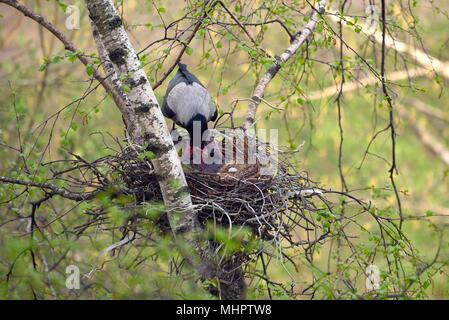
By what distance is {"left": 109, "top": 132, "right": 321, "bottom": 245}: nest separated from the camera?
3.15 metres

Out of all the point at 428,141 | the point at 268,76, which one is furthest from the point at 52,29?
the point at 428,141

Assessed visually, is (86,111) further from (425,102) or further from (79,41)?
(425,102)

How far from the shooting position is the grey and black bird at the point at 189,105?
14.0ft

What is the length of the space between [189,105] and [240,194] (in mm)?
1333

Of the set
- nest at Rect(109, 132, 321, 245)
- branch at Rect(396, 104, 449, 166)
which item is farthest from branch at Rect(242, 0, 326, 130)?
branch at Rect(396, 104, 449, 166)

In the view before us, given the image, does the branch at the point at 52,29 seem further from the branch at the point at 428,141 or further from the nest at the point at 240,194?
the branch at the point at 428,141

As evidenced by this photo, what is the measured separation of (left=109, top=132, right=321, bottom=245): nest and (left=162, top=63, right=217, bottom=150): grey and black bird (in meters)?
0.72

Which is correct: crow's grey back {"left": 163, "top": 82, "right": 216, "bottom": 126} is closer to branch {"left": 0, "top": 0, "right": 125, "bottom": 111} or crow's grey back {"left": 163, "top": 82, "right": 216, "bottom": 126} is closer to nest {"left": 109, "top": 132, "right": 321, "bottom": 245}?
branch {"left": 0, "top": 0, "right": 125, "bottom": 111}

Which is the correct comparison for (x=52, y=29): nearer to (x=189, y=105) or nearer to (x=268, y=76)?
(x=189, y=105)

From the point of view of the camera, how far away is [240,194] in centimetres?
325

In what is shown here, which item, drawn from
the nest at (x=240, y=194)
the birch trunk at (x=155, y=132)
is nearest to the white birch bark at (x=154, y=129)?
the birch trunk at (x=155, y=132)

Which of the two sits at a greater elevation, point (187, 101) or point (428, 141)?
point (428, 141)

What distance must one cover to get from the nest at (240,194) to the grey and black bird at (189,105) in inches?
28.5

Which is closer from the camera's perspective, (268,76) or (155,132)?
(155,132)
